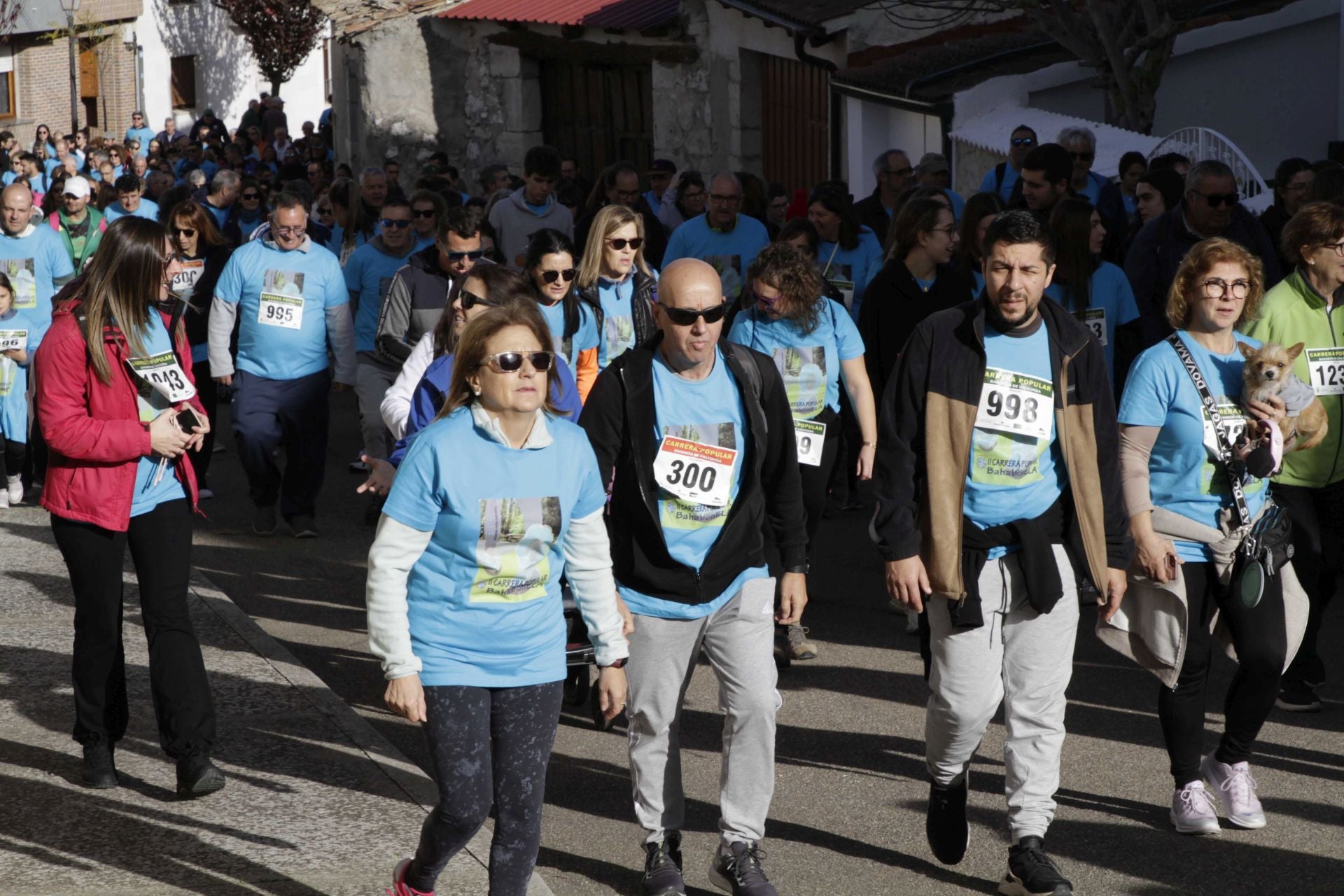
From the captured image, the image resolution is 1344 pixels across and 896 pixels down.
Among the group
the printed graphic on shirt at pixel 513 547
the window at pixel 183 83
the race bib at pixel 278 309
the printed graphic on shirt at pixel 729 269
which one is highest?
the window at pixel 183 83

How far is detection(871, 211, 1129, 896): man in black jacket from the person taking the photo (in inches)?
186

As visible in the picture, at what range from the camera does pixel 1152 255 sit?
27.8ft

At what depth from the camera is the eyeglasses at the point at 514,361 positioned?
399cm

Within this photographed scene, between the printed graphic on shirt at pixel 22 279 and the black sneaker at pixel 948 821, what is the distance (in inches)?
279

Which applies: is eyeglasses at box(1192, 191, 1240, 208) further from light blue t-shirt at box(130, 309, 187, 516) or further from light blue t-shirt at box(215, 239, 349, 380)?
light blue t-shirt at box(130, 309, 187, 516)

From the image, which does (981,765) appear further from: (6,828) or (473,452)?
(6,828)

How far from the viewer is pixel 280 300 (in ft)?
31.3

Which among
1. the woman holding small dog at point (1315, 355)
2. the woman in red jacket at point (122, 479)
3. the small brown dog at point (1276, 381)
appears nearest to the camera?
the small brown dog at point (1276, 381)

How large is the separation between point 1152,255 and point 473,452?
5.34 meters

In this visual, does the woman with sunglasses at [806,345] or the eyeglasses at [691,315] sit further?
the woman with sunglasses at [806,345]

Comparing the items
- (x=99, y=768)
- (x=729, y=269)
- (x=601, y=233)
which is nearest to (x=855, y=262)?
(x=729, y=269)

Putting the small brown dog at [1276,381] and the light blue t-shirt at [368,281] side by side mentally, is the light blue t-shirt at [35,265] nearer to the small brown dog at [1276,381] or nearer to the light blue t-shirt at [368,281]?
the light blue t-shirt at [368,281]

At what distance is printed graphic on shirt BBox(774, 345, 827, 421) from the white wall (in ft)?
143

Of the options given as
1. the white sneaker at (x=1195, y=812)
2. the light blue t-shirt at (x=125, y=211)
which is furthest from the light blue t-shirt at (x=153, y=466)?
the light blue t-shirt at (x=125, y=211)
